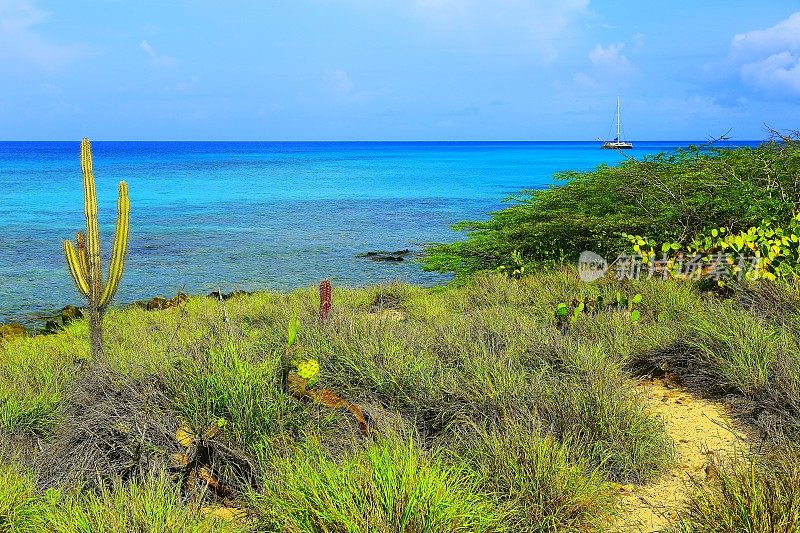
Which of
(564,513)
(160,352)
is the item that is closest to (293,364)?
(160,352)

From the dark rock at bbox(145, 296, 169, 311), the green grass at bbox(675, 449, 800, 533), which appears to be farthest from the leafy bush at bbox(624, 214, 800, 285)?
the dark rock at bbox(145, 296, 169, 311)

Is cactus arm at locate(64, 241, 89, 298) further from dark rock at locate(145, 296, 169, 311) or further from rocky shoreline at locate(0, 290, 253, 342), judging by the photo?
dark rock at locate(145, 296, 169, 311)

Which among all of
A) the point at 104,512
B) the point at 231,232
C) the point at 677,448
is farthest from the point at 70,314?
the point at 231,232

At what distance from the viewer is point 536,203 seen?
513 inches

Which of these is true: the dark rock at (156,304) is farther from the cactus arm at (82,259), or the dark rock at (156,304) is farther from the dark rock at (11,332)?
the cactus arm at (82,259)

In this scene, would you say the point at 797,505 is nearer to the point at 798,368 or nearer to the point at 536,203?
the point at 798,368

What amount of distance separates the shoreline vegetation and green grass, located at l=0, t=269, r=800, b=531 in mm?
15

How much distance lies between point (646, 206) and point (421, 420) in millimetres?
7097

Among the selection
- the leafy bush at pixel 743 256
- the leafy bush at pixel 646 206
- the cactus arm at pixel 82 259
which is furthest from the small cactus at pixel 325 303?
the leafy bush at pixel 646 206

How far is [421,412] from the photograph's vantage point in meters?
4.27

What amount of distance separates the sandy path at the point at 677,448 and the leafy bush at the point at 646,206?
12.1 ft

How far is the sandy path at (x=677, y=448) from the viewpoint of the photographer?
3.42 metres

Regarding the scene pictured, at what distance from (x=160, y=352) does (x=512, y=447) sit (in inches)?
104

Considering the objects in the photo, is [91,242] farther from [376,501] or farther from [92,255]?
[376,501]
